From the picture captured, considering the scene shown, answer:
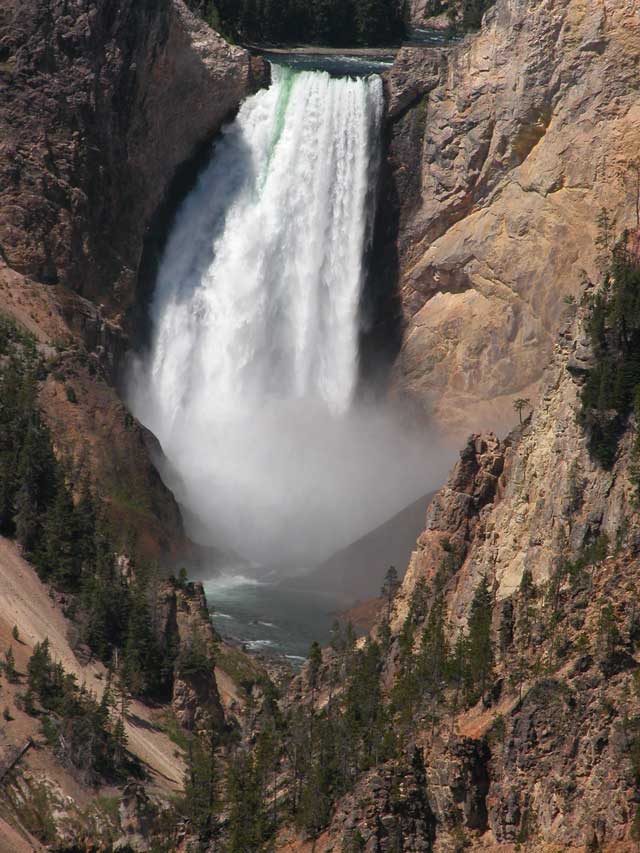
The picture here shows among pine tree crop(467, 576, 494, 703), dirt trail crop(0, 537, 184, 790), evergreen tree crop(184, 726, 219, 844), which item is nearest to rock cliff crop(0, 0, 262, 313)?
dirt trail crop(0, 537, 184, 790)

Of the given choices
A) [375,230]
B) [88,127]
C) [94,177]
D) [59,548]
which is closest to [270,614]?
[59,548]

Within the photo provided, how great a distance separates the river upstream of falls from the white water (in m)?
0.11

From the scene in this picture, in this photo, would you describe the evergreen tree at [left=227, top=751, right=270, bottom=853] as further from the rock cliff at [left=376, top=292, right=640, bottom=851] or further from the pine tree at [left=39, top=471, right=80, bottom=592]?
the pine tree at [left=39, top=471, right=80, bottom=592]

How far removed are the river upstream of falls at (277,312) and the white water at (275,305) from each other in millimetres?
114

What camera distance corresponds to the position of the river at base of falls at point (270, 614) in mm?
133625

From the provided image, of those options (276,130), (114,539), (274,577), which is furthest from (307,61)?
(114,539)

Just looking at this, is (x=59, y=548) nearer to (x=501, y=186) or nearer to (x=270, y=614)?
(x=270, y=614)

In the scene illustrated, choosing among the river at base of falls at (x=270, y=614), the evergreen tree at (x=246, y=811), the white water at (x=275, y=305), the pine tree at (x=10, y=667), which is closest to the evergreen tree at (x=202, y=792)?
the evergreen tree at (x=246, y=811)

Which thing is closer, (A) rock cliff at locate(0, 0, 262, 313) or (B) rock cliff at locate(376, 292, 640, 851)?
(B) rock cliff at locate(376, 292, 640, 851)

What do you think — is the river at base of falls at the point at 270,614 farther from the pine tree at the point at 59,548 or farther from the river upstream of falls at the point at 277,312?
the river upstream of falls at the point at 277,312

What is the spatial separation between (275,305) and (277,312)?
596 millimetres

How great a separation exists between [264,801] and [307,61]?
326 feet

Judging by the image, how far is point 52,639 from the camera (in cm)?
11894

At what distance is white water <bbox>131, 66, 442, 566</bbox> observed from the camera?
553 ft
